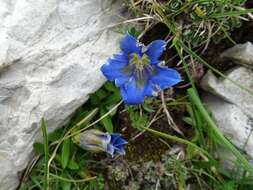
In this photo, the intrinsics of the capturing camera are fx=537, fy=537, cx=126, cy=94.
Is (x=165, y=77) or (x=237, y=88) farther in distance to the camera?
(x=237, y=88)

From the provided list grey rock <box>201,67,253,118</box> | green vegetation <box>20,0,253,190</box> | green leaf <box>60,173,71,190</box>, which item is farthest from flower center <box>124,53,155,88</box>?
green leaf <box>60,173,71,190</box>

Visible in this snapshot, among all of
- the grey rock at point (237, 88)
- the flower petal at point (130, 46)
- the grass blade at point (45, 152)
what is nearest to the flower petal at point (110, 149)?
the grass blade at point (45, 152)

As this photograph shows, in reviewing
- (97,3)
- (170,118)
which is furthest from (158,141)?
(97,3)

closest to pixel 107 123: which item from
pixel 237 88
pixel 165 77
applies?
pixel 165 77

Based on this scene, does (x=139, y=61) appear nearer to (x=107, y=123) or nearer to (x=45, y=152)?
(x=107, y=123)

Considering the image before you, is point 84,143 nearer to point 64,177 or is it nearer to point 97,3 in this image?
point 64,177

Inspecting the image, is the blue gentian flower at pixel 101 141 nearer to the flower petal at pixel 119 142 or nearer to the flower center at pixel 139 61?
the flower petal at pixel 119 142

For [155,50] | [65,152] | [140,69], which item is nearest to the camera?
[155,50]

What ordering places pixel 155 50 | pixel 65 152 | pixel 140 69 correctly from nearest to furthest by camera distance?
pixel 155 50
pixel 140 69
pixel 65 152
